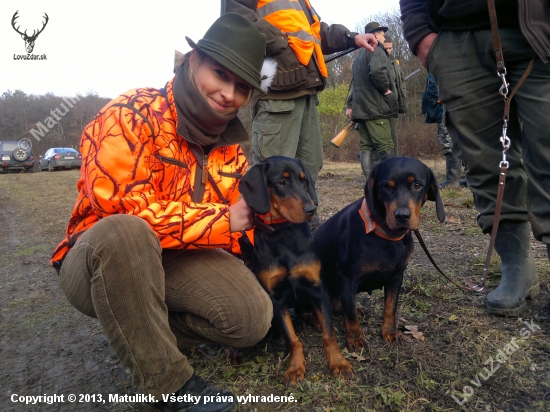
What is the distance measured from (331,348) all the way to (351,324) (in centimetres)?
23

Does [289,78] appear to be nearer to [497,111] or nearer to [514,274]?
[497,111]

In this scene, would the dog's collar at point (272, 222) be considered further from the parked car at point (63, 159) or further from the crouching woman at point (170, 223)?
the parked car at point (63, 159)

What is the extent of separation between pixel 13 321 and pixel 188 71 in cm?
231

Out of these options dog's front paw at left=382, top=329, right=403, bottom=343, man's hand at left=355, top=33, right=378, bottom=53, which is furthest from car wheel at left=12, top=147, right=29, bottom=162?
dog's front paw at left=382, top=329, right=403, bottom=343

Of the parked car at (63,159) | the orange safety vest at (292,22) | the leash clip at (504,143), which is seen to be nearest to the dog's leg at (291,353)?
the leash clip at (504,143)

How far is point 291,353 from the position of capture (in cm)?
223

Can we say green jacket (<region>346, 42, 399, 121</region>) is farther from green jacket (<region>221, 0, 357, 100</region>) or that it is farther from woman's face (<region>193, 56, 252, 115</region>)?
woman's face (<region>193, 56, 252, 115</region>)

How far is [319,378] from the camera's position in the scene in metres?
2.15

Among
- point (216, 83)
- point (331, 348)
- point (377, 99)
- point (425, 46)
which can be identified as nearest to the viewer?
point (216, 83)

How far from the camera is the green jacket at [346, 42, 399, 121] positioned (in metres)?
6.43

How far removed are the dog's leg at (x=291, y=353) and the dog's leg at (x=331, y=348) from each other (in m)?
0.14

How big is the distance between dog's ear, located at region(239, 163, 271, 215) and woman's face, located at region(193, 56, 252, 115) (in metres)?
0.37

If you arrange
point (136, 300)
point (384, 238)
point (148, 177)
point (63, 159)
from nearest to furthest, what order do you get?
point (136, 300)
point (148, 177)
point (384, 238)
point (63, 159)

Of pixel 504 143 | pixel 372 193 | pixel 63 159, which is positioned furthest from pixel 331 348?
pixel 63 159
